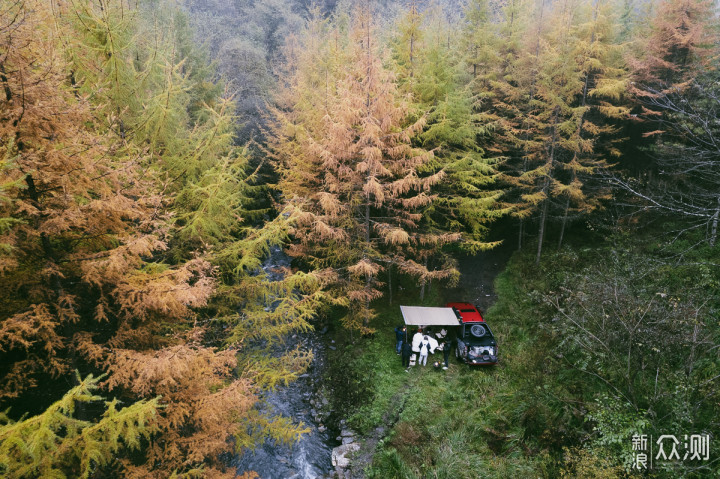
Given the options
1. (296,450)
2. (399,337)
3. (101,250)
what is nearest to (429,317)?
(399,337)

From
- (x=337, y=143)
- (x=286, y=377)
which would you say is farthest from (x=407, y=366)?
(x=337, y=143)

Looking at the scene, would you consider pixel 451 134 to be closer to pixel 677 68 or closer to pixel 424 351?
pixel 424 351

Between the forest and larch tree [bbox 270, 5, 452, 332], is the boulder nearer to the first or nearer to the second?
the forest

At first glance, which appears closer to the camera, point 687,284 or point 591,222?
point 687,284

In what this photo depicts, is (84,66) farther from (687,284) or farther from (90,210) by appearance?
(687,284)

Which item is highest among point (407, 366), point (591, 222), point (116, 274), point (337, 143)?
point (337, 143)

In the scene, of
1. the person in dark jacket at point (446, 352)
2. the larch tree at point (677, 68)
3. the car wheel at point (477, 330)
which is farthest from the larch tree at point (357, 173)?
the larch tree at point (677, 68)

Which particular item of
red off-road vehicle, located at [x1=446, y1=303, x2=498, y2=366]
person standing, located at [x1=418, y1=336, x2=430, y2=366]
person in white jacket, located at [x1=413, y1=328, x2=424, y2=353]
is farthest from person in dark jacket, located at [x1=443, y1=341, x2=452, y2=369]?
person in white jacket, located at [x1=413, y1=328, x2=424, y2=353]
